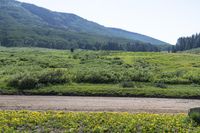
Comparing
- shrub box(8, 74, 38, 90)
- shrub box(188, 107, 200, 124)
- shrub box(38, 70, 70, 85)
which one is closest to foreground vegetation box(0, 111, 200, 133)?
shrub box(188, 107, 200, 124)

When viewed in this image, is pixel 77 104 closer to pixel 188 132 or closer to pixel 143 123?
pixel 143 123

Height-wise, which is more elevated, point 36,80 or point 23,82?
point 36,80

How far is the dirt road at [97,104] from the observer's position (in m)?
29.0

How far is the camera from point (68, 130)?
66.3 ft

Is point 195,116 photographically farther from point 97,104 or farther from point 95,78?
point 95,78

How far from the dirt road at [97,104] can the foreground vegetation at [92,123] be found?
5.49 m

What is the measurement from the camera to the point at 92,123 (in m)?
21.4

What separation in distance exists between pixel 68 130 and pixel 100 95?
15.5 metres

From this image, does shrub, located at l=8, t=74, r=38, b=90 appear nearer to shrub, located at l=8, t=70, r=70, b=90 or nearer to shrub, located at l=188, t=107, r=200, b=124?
shrub, located at l=8, t=70, r=70, b=90

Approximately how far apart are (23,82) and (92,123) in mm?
17353

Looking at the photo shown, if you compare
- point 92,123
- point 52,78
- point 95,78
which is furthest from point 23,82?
point 92,123

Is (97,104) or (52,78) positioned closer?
(97,104)

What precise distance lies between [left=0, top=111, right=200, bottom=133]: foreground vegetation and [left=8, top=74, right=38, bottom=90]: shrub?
13.7 meters

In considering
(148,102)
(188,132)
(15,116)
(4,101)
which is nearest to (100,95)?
(148,102)
